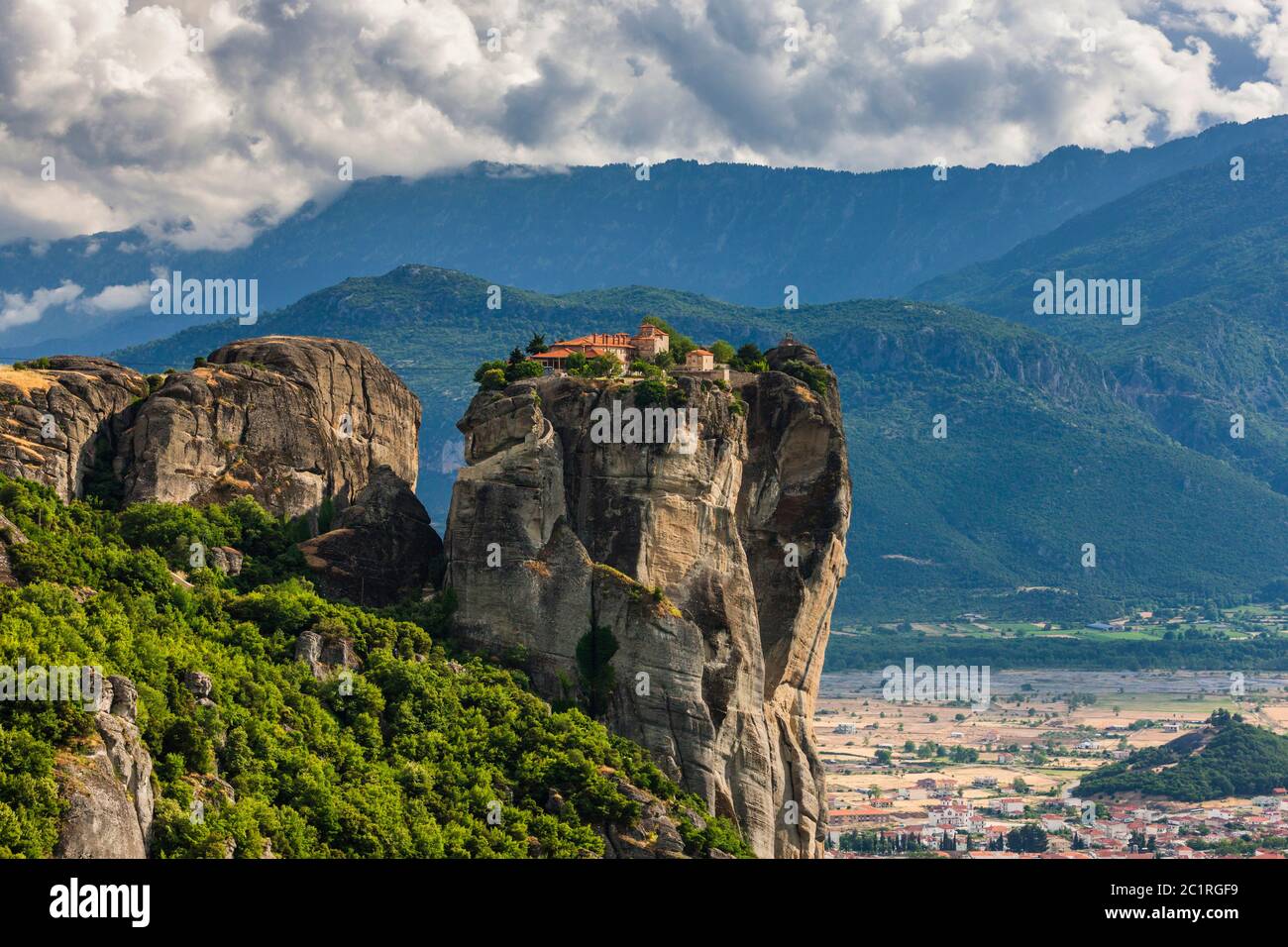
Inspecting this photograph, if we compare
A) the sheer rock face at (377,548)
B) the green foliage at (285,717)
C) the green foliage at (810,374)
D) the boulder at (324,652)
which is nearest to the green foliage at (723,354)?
the green foliage at (810,374)

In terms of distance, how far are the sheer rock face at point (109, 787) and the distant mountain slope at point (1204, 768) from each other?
13574 centimetres

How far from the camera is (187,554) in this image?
76.1 m

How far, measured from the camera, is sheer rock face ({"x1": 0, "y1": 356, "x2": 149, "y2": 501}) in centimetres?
7738

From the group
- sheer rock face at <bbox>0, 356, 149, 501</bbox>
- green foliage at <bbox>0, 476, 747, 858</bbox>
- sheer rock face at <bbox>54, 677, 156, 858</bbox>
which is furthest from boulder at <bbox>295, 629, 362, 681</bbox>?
sheer rock face at <bbox>54, 677, 156, 858</bbox>

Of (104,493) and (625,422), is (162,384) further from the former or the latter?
(625,422)

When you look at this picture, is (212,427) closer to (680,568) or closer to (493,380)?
(493,380)

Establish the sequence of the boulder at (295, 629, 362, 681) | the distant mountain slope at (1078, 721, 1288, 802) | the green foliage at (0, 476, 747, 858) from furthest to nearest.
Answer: the distant mountain slope at (1078, 721, 1288, 802) < the boulder at (295, 629, 362, 681) < the green foliage at (0, 476, 747, 858)

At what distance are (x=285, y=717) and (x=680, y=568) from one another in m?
19.7

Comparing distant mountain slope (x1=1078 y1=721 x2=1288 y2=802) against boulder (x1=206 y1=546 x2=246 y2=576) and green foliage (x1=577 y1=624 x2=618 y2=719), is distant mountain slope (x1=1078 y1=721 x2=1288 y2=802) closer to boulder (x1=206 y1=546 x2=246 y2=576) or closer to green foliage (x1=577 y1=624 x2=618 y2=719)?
green foliage (x1=577 y1=624 x2=618 y2=719)

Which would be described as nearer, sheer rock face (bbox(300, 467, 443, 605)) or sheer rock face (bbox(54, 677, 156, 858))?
sheer rock face (bbox(54, 677, 156, 858))

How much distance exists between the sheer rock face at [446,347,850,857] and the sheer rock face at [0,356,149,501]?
1357cm

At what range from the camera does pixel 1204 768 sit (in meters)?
185
